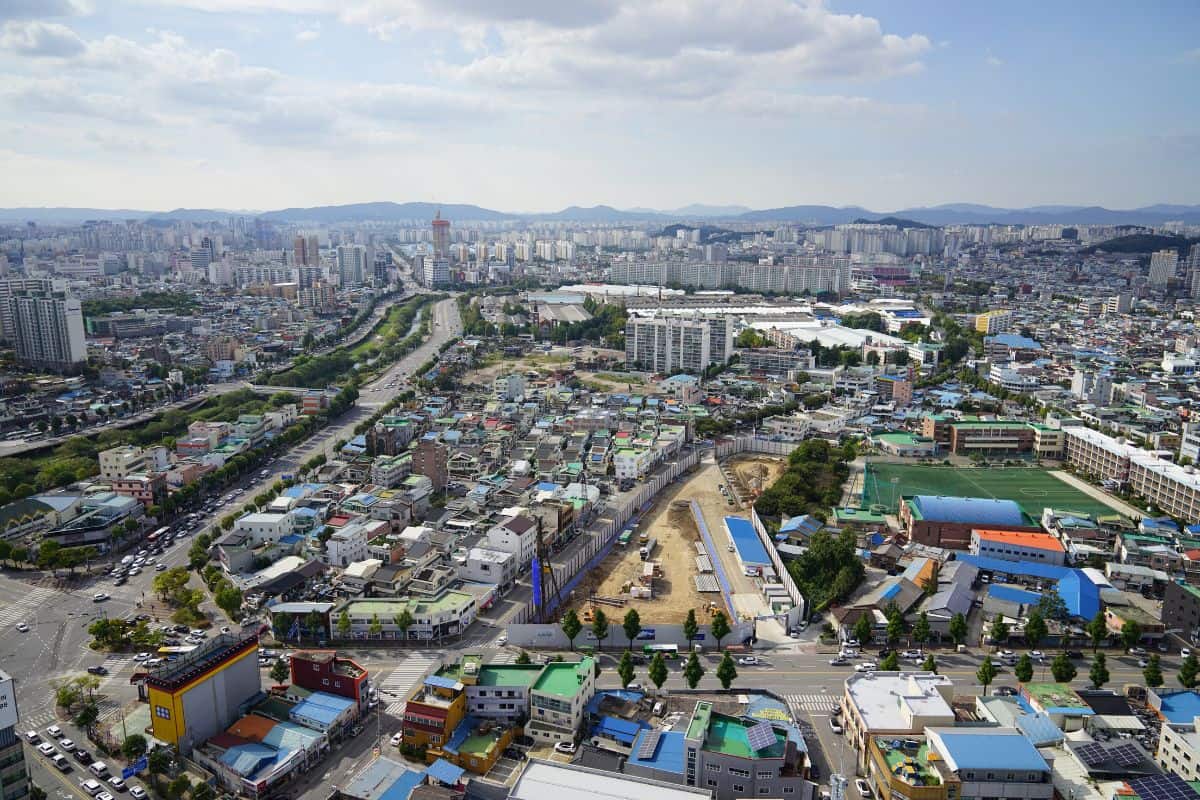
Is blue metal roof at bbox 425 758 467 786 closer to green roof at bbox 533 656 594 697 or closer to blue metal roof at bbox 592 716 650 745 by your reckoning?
green roof at bbox 533 656 594 697

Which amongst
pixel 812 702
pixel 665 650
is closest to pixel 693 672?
pixel 665 650

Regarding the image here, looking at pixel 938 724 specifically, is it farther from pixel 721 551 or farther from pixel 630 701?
pixel 721 551

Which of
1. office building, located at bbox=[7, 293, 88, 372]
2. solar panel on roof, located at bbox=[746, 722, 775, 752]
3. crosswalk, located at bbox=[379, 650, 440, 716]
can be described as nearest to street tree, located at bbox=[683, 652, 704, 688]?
solar panel on roof, located at bbox=[746, 722, 775, 752]

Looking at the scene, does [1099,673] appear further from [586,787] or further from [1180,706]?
[586,787]

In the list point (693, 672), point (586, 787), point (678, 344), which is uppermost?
point (678, 344)

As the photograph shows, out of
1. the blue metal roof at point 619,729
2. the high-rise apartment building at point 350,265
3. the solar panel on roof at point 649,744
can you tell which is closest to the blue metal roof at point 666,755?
the solar panel on roof at point 649,744

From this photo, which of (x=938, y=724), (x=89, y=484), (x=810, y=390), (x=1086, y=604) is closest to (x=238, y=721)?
(x=938, y=724)

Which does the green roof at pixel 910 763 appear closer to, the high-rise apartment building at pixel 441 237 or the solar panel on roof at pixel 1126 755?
the solar panel on roof at pixel 1126 755
